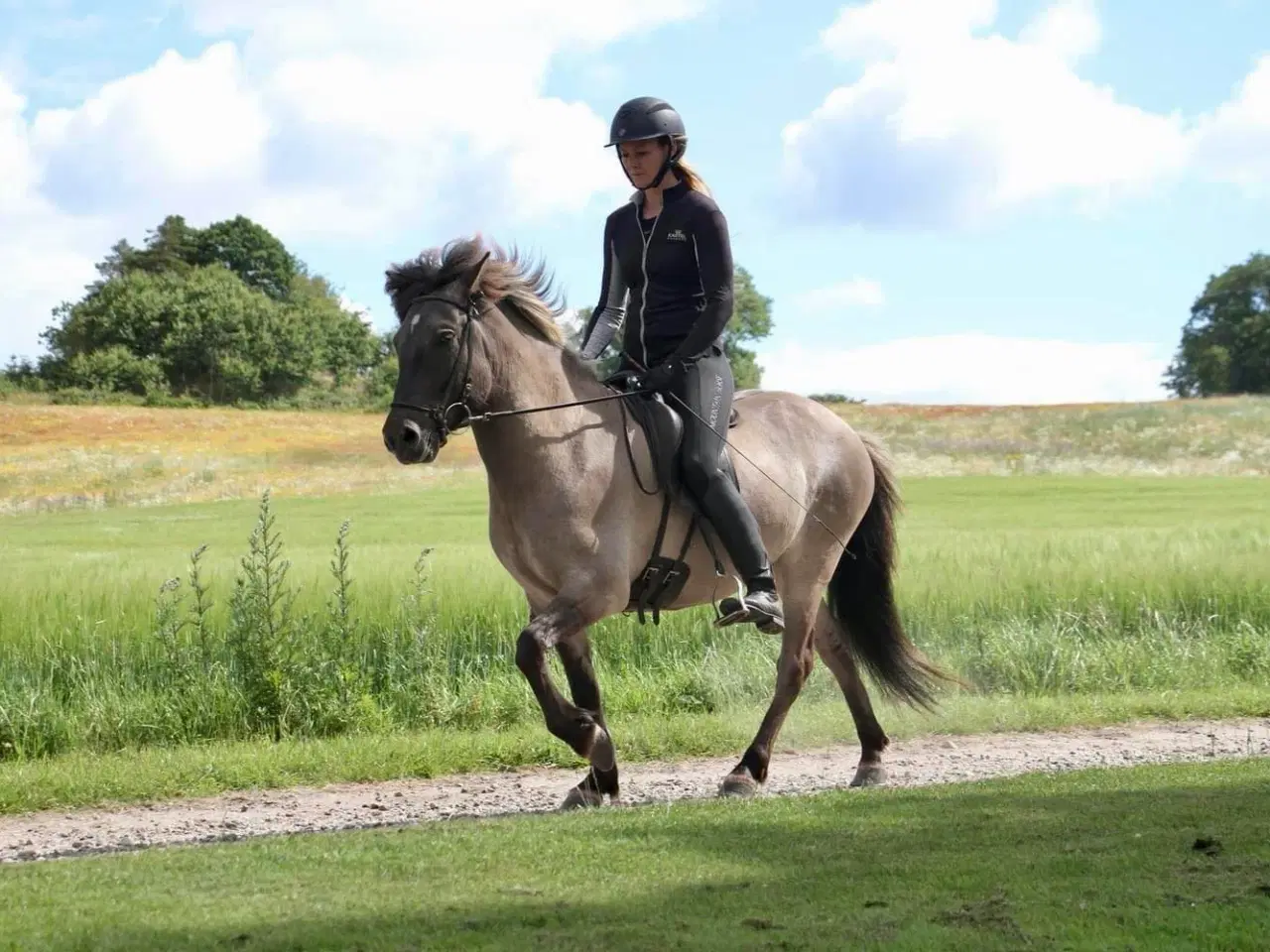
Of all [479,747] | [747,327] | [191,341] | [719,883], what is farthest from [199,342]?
[719,883]

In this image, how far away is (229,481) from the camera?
104ft

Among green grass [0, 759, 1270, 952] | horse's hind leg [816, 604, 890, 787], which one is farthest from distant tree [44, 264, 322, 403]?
green grass [0, 759, 1270, 952]

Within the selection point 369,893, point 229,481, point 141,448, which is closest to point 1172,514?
point 229,481

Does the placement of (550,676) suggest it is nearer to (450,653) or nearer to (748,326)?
(450,653)

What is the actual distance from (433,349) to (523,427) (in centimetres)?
63

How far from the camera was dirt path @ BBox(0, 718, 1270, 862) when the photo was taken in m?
7.66

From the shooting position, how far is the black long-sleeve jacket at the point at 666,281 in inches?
297

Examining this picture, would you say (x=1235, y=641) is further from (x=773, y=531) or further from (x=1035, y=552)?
(x=773, y=531)

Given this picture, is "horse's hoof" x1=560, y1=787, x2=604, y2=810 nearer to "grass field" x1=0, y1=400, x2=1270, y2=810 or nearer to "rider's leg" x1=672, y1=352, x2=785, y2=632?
"rider's leg" x1=672, y1=352, x2=785, y2=632

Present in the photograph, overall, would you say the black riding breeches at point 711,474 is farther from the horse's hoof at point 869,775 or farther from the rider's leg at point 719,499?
the horse's hoof at point 869,775

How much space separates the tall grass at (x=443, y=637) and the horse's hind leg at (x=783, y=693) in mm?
2671

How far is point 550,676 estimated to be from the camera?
6973 millimetres

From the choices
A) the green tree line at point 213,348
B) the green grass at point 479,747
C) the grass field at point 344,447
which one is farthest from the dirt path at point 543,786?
the green tree line at point 213,348

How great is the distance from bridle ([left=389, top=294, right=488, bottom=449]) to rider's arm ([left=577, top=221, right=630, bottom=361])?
3.12 ft
